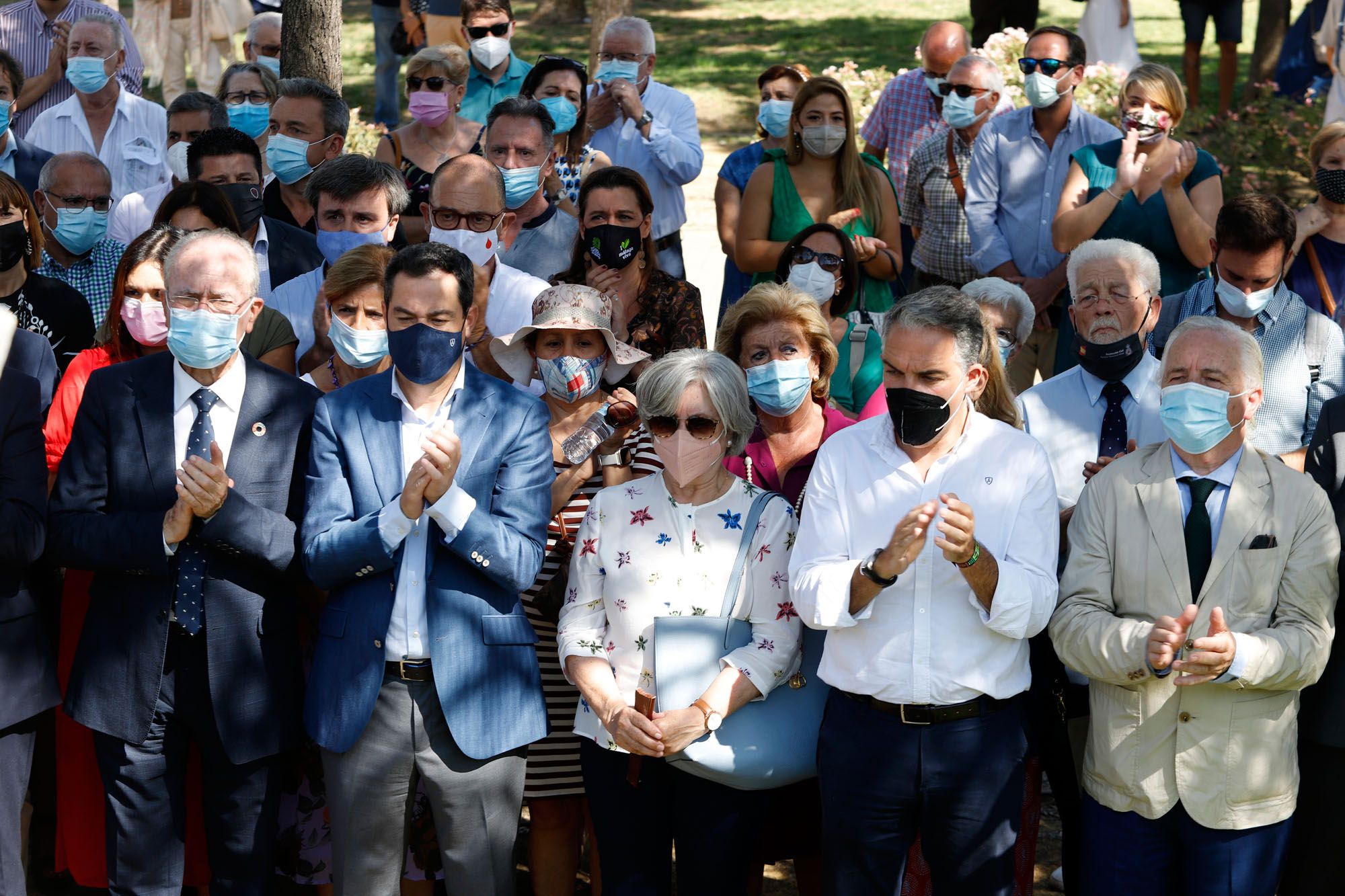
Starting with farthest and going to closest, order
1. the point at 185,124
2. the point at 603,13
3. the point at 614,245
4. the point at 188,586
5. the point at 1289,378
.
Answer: the point at 603,13 < the point at 185,124 < the point at 614,245 < the point at 1289,378 < the point at 188,586

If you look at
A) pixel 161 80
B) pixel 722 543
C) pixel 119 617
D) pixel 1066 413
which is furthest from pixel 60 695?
pixel 161 80

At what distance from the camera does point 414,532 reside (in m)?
4.43

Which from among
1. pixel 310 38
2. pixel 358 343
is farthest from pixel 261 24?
pixel 358 343

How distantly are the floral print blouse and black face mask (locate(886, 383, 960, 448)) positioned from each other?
0.53 metres

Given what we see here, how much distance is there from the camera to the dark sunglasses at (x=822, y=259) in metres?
5.99

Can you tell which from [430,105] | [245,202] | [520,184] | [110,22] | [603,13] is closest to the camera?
[245,202]

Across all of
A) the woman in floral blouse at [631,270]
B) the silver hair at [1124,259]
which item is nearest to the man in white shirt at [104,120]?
the woman in floral blouse at [631,270]

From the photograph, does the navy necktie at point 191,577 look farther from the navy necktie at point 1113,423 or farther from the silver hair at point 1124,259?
the silver hair at point 1124,259

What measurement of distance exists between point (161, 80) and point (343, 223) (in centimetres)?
1010

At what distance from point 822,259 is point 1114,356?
141cm

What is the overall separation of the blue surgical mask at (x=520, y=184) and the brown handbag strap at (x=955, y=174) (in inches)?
89.3

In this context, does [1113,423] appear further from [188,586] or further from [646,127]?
[646,127]

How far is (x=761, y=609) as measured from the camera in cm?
440

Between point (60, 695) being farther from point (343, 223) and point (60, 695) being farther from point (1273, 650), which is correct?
point (1273, 650)
